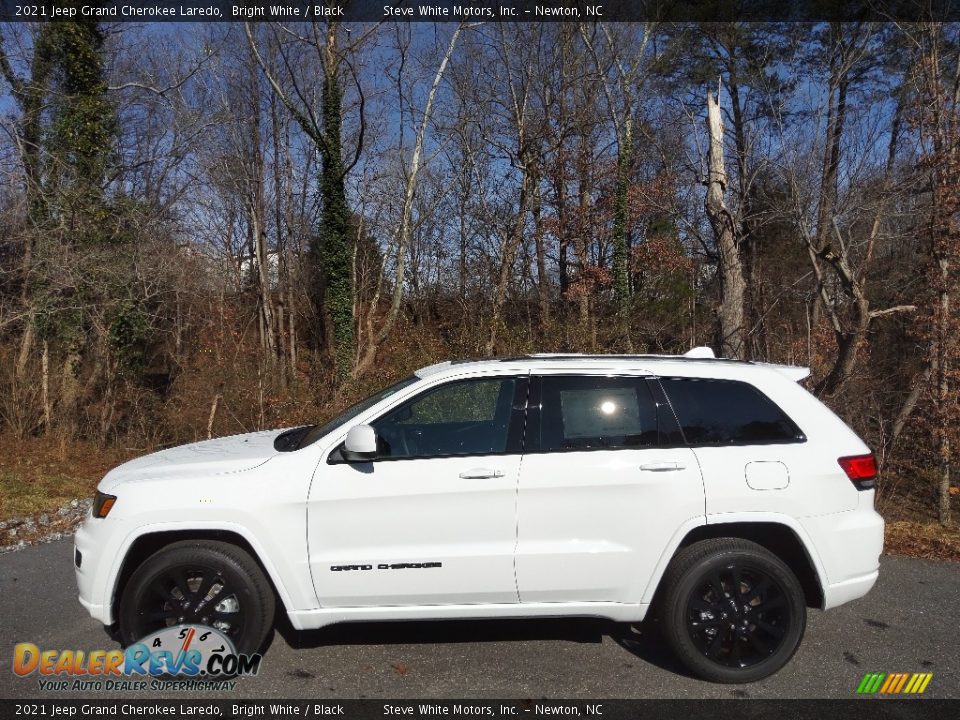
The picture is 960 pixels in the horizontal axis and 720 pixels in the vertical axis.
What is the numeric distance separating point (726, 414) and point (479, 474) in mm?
1502

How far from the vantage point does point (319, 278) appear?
78.5 feet

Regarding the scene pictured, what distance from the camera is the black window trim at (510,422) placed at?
12.9 ft

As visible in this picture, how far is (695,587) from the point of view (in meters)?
3.87

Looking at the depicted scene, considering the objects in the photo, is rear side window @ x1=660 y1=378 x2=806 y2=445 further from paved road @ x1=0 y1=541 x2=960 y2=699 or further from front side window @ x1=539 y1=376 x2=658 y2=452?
paved road @ x1=0 y1=541 x2=960 y2=699

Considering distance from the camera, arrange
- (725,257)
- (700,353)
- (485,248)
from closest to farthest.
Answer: (700,353), (725,257), (485,248)

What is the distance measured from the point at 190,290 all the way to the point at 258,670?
1725 cm

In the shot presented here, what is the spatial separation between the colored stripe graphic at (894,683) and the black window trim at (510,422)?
7.44 feet

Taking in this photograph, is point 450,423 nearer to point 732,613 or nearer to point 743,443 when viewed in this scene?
point 743,443

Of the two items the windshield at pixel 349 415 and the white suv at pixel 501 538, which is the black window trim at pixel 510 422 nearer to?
the white suv at pixel 501 538

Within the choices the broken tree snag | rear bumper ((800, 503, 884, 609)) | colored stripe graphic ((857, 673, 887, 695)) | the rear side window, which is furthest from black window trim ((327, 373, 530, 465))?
the broken tree snag

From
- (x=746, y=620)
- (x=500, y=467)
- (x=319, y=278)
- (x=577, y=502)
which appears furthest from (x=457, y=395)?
(x=319, y=278)

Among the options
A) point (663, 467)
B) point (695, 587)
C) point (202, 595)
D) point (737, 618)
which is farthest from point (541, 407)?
point (202, 595)

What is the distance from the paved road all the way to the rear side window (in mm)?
1331

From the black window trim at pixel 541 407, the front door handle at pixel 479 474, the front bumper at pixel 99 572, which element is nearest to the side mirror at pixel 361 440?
the front door handle at pixel 479 474
